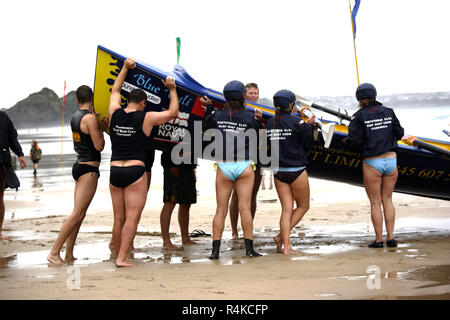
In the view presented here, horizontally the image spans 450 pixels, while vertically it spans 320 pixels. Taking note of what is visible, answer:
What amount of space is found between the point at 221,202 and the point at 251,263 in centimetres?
71

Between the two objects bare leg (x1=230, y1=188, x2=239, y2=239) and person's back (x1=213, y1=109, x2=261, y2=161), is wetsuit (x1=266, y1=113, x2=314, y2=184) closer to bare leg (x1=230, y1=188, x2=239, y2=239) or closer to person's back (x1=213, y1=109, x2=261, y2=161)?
person's back (x1=213, y1=109, x2=261, y2=161)

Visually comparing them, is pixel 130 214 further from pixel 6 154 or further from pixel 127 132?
pixel 6 154

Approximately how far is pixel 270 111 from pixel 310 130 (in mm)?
1280

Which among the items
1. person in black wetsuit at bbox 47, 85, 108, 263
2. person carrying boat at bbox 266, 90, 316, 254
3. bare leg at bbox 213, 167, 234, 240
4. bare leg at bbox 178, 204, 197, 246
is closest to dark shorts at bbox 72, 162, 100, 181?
person in black wetsuit at bbox 47, 85, 108, 263

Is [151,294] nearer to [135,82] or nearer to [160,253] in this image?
[160,253]

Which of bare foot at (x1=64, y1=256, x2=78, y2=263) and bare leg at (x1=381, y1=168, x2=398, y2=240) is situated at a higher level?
bare leg at (x1=381, y1=168, x2=398, y2=240)

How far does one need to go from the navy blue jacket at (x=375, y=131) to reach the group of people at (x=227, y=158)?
10mm

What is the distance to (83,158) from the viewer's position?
5.91m

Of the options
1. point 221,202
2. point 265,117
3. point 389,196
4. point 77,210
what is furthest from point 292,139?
point 77,210

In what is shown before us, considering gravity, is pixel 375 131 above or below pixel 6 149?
above

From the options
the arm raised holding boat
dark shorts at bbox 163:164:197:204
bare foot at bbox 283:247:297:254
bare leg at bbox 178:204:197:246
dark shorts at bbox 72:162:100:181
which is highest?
the arm raised holding boat

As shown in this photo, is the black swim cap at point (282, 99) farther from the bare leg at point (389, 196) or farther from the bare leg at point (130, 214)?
the bare leg at point (130, 214)

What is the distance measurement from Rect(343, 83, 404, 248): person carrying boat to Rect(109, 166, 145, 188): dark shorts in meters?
2.24

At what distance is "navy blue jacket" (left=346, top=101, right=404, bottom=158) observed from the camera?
6.23 m
